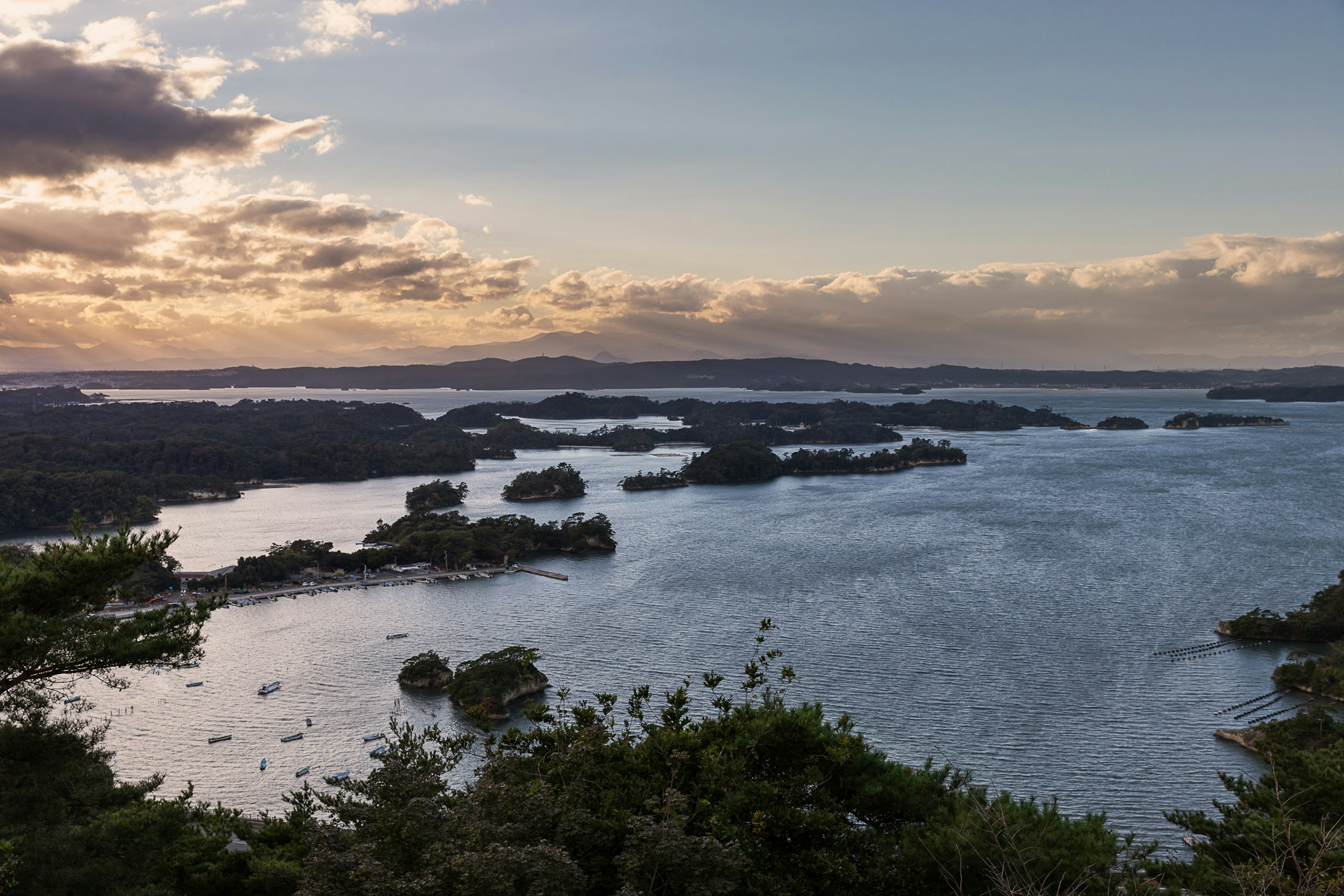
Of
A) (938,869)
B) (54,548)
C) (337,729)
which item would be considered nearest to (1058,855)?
(938,869)

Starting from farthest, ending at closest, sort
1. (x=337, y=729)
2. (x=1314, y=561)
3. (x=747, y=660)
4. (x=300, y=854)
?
(x=1314, y=561), (x=747, y=660), (x=337, y=729), (x=300, y=854)

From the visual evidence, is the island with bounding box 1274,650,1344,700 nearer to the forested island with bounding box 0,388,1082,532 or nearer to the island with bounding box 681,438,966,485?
the forested island with bounding box 0,388,1082,532

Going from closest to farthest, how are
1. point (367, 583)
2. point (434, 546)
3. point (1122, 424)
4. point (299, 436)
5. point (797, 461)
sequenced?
point (367, 583)
point (434, 546)
point (797, 461)
point (299, 436)
point (1122, 424)

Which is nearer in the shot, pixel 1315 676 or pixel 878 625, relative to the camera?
pixel 1315 676

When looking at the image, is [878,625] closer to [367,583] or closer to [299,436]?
[367,583]

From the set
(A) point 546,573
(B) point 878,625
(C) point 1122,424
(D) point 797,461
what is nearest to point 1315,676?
(B) point 878,625

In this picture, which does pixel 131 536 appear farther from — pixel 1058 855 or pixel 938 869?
pixel 1058 855
